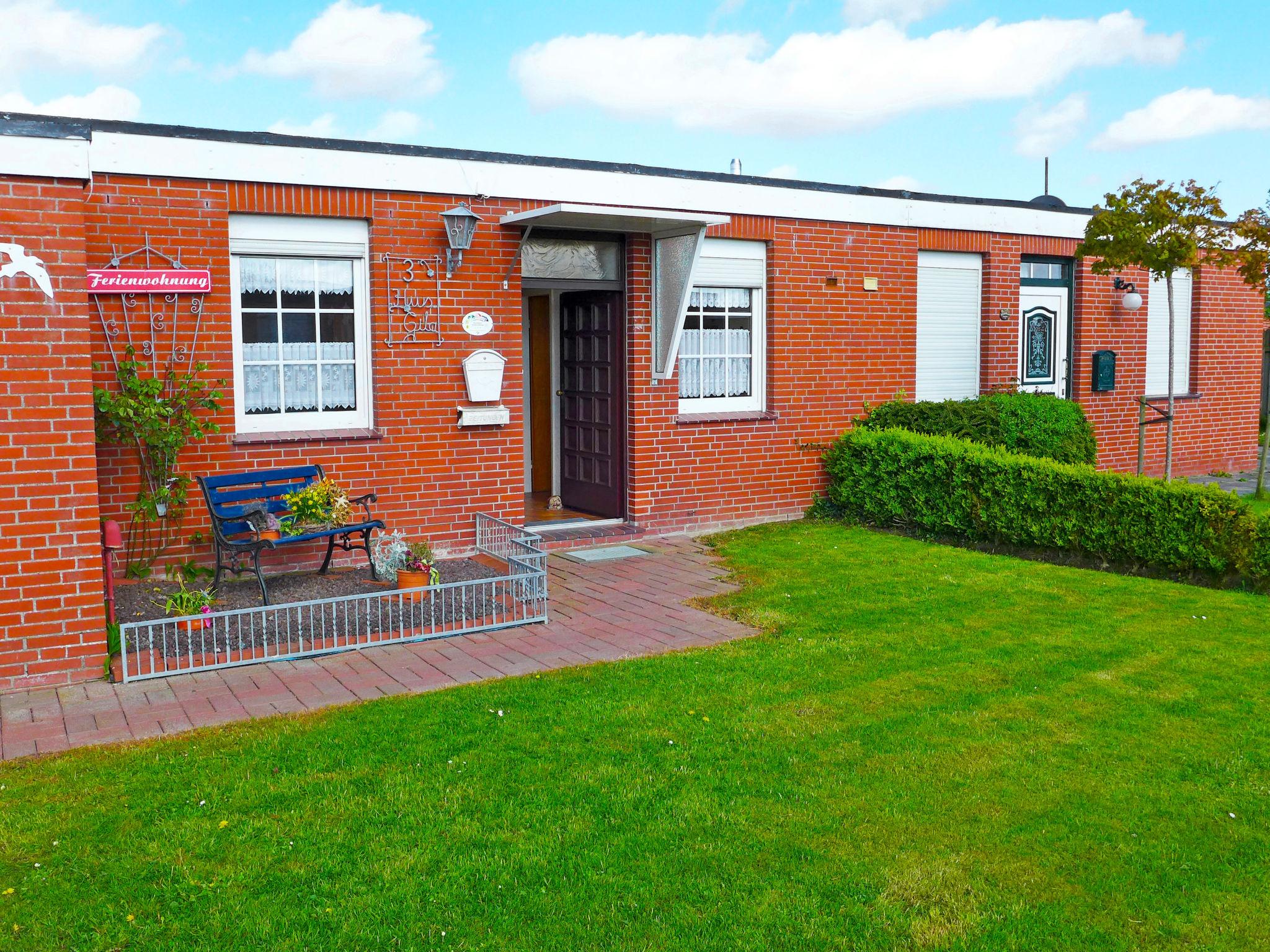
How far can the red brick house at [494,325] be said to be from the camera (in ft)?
19.4

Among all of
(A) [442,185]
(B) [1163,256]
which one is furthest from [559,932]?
(B) [1163,256]

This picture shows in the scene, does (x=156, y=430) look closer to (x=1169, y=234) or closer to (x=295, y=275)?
(x=295, y=275)

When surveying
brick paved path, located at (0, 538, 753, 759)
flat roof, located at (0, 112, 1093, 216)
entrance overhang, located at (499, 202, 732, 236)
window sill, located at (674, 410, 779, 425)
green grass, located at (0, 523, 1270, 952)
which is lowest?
green grass, located at (0, 523, 1270, 952)

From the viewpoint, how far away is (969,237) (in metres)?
12.7

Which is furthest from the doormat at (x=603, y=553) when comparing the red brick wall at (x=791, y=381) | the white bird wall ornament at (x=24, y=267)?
the white bird wall ornament at (x=24, y=267)

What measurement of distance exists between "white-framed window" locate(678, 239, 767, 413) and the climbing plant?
14.8 feet

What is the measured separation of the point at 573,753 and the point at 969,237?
31.4 ft

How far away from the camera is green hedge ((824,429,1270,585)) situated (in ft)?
27.1

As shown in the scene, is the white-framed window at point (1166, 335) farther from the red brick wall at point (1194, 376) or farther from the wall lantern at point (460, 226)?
the wall lantern at point (460, 226)

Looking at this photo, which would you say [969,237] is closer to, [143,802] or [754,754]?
[754,754]

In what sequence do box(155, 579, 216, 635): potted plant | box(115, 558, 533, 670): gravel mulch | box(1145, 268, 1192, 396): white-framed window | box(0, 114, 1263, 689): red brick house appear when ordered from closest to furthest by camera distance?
1. box(0, 114, 1263, 689): red brick house
2. box(115, 558, 533, 670): gravel mulch
3. box(155, 579, 216, 635): potted plant
4. box(1145, 268, 1192, 396): white-framed window

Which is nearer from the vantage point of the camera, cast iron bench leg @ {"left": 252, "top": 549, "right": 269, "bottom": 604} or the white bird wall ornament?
the white bird wall ornament

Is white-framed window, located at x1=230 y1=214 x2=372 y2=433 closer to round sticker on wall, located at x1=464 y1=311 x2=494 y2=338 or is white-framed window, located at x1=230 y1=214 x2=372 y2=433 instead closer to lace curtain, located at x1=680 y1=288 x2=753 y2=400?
round sticker on wall, located at x1=464 y1=311 x2=494 y2=338

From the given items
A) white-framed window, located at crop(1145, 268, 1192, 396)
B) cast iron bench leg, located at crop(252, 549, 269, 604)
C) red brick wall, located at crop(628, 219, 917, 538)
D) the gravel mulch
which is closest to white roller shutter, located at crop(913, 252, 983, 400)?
red brick wall, located at crop(628, 219, 917, 538)
